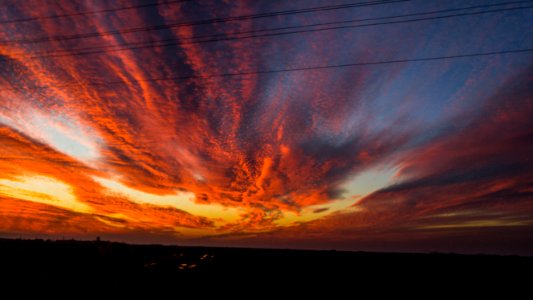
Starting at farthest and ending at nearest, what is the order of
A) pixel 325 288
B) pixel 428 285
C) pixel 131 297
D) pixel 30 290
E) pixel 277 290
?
pixel 428 285 < pixel 325 288 < pixel 277 290 < pixel 30 290 < pixel 131 297

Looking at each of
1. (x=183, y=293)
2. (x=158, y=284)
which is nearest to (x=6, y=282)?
(x=158, y=284)

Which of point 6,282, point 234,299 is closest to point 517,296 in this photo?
point 234,299

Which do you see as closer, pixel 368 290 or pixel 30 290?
pixel 30 290

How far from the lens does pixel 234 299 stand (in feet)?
54.6

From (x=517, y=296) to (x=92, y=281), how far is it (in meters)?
34.0

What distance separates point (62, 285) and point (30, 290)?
92.3 inches

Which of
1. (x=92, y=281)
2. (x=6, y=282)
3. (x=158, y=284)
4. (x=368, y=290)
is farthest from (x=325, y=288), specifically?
(x=6, y=282)

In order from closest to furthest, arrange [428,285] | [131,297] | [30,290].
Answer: [131,297] < [30,290] < [428,285]

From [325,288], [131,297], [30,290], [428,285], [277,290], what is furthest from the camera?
[428,285]

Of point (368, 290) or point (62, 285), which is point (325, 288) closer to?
point (368, 290)

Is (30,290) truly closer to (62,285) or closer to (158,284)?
(62,285)

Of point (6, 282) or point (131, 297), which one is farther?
point (6, 282)

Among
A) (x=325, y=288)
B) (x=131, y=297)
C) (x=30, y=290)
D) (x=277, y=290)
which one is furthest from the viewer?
(x=325, y=288)

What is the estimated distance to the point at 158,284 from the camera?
20.8 metres
